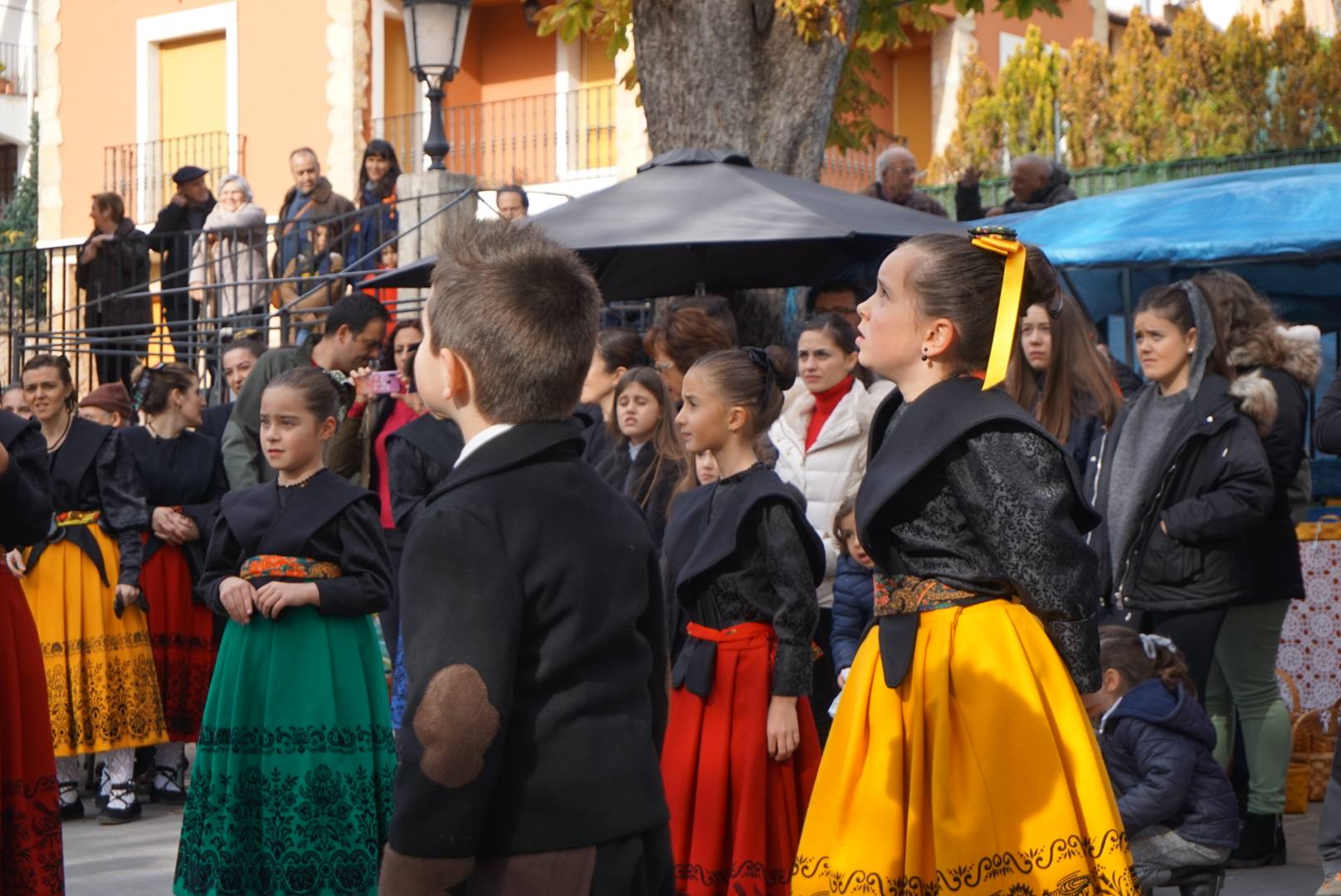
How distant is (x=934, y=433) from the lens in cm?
352

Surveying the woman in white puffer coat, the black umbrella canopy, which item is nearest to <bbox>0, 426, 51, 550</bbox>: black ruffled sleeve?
the woman in white puffer coat

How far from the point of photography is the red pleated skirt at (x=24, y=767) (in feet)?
15.3

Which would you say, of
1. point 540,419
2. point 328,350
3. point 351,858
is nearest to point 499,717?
point 540,419

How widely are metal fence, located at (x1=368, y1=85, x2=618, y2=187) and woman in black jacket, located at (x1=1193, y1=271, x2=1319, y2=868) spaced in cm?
1824

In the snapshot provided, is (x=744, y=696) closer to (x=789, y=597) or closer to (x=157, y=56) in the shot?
(x=789, y=597)

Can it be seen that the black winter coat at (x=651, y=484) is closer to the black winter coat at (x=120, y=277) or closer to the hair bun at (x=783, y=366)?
the hair bun at (x=783, y=366)

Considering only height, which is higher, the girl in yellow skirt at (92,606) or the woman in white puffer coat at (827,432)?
the woman in white puffer coat at (827,432)

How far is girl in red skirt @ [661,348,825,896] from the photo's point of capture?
5281 millimetres

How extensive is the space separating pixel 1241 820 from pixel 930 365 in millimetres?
3425

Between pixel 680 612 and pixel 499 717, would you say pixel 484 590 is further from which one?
pixel 680 612

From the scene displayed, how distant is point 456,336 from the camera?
2916 millimetres

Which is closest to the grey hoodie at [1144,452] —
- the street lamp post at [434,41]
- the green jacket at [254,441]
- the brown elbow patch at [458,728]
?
the green jacket at [254,441]

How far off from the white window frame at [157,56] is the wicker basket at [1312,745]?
20.3m

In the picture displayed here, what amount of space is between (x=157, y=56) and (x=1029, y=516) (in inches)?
978
